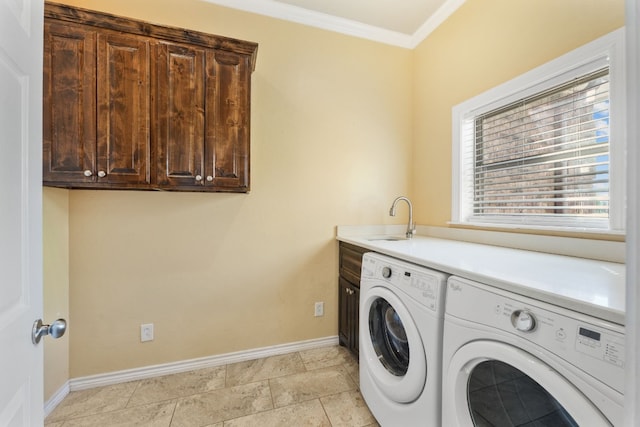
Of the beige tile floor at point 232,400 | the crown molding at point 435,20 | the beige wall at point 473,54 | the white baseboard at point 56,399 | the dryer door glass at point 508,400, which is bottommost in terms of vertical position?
the beige tile floor at point 232,400

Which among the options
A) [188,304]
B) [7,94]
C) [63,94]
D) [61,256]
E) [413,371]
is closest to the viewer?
[7,94]

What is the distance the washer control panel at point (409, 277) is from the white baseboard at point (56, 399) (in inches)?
76.8

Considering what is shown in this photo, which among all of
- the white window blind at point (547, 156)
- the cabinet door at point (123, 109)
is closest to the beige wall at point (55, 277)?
the cabinet door at point (123, 109)

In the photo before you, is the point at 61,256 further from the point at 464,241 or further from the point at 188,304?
the point at 464,241

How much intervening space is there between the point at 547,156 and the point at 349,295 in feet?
5.07

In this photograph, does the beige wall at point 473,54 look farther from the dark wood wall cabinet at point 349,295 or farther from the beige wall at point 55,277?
the beige wall at point 55,277

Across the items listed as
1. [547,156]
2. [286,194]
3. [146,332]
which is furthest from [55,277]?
[547,156]

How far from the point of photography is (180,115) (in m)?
1.57

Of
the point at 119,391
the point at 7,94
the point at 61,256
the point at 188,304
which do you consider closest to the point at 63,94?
the point at 61,256

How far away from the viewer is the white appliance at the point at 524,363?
60 centimetres

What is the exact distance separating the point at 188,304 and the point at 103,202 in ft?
2.90

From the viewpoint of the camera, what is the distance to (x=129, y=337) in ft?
5.84

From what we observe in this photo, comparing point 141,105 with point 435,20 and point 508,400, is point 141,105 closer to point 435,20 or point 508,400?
point 508,400

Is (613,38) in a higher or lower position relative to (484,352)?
higher
